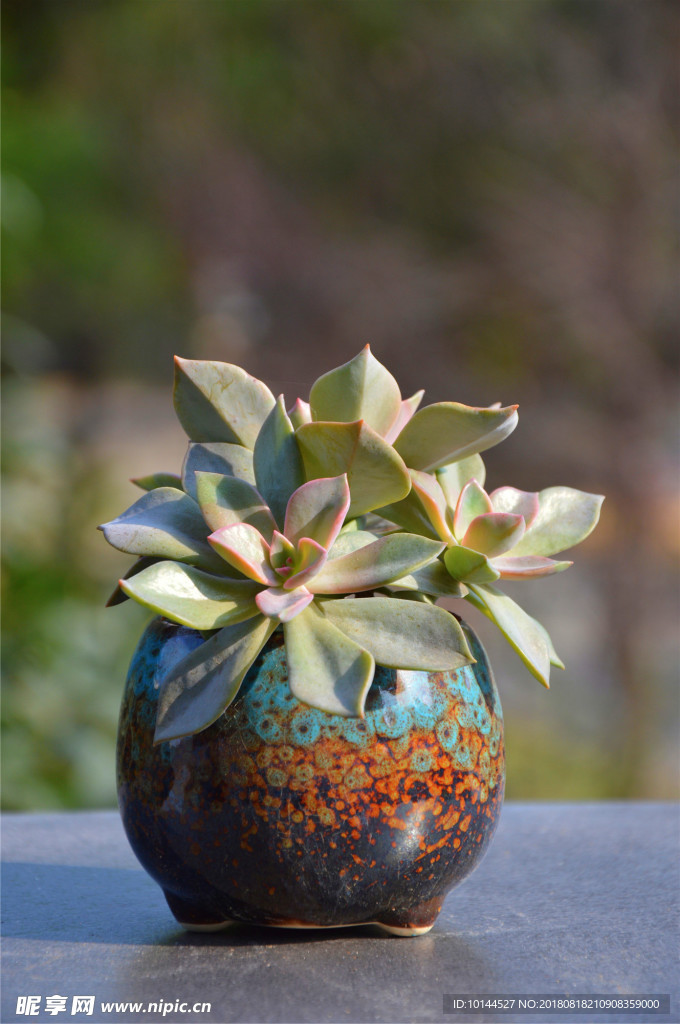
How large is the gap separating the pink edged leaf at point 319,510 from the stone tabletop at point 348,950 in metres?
0.27

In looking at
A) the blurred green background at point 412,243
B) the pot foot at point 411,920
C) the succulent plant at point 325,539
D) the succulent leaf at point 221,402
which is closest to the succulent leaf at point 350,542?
the succulent plant at point 325,539

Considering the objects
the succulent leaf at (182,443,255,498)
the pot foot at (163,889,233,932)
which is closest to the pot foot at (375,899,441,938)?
the pot foot at (163,889,233,932)

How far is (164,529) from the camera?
25.8 inches

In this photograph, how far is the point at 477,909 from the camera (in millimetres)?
782

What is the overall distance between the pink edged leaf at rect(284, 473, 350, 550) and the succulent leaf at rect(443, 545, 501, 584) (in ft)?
0.27

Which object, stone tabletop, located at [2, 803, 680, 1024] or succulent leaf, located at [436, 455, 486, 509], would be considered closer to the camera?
stone tabletop, located at [2, 803, 680, 1024]

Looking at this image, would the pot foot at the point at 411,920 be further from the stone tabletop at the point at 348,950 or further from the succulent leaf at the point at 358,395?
the succulent leaf at the point at 358,395

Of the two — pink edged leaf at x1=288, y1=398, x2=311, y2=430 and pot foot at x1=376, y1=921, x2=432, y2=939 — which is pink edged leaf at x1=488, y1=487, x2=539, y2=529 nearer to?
pink edged leaf at x1=288, y1=398, x2=311, y2=430

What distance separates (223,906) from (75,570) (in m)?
1.76

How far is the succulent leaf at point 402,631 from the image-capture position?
1.96ft

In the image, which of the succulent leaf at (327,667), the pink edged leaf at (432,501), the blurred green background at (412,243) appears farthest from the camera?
the blurred green background at (412,243)

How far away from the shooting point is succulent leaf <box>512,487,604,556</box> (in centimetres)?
73

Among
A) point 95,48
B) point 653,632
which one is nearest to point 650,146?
point 653,632

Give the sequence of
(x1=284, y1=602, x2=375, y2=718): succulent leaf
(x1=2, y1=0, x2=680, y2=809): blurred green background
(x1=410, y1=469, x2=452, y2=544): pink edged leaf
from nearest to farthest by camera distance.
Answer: (x1=284, y1=602, x2=375, y2=718): succulent leaf → (x1=410, y1=469, x2=452, y2=544): pink edged leaf → (x1=2, y1=0, x2=680, y2=809): blurred green background
